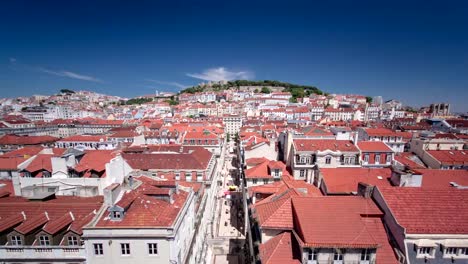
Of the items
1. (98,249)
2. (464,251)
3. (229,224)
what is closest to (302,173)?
(229,224)

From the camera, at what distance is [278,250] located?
18.1 m

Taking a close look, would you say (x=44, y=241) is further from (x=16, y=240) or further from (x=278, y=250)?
(x=278, y=250)

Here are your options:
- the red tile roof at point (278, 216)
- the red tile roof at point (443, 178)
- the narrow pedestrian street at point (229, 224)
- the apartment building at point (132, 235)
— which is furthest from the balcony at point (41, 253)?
the red tile roof at point (443, 178)

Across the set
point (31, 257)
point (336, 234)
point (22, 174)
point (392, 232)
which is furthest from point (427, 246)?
point (22, 174)

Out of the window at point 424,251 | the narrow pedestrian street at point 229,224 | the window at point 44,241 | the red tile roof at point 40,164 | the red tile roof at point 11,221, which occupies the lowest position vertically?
the narrow pedestrian street at point 229,224

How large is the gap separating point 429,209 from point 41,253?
31.2m

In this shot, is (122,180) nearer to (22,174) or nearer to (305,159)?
(22,174)

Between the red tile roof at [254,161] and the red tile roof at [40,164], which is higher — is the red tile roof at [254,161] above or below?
below

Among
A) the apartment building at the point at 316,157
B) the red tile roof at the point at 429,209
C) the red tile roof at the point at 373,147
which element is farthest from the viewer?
the red tile roof at the point at 373,147

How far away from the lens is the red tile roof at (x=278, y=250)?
17391 mm

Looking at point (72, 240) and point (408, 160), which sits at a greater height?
point (408, 160)

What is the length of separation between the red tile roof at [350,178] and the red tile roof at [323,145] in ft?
19.3

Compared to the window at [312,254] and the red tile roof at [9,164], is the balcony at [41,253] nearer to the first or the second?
the window at [312,254]

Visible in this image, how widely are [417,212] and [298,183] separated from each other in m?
14.6
